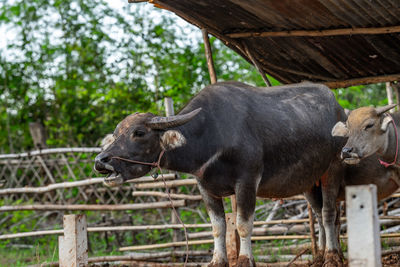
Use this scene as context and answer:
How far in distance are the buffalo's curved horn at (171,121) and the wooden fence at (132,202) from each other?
8.12 feet

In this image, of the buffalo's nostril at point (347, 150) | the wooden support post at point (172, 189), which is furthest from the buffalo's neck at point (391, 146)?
the wooden support post at point (172, 189)

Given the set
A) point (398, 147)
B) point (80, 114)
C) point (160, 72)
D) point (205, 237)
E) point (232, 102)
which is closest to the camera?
point (232, 102)

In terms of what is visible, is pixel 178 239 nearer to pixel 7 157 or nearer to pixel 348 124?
pixel 348 124

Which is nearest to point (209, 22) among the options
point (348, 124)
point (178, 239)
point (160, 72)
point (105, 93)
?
point (348, 124)

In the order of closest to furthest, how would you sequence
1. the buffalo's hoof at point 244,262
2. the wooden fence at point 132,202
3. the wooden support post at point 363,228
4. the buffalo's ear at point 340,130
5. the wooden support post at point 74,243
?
the wooden support post at point 363,228 → the wooden support post at point 74,243 → the buffalo's hoof at point 244,262 → the buffalo's ear at point 340,130 → the wooden fence at point 132,202

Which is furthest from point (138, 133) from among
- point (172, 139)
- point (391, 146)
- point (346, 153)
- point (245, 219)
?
point (391, 146)

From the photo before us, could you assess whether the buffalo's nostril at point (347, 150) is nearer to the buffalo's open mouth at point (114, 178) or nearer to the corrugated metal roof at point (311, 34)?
the corrugated metal roof at point (311, 34)

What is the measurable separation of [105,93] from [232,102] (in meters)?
8.13

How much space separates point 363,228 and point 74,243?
2.34 meters

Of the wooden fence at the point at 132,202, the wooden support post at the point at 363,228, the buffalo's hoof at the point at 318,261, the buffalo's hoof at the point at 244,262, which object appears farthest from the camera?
the wooden fence at the point at 132,202

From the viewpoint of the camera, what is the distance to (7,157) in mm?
10914

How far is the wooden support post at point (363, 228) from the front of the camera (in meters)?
2.59

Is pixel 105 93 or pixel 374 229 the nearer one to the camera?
pixel 374 229

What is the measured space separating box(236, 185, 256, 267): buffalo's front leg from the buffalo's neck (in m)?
1.52
